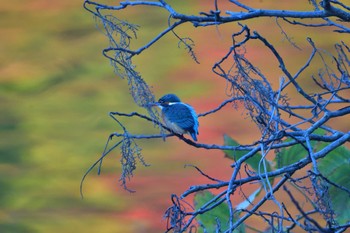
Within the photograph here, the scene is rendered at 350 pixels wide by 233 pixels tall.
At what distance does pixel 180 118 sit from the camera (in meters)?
2.59

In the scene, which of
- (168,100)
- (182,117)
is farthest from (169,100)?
(182,117)

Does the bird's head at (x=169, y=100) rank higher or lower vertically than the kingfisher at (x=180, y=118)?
higher

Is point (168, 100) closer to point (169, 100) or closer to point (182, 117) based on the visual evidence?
point (169, 100)

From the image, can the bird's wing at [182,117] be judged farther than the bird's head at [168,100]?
No

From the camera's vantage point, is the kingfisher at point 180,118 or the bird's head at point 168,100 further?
the bird's head at point 168,100

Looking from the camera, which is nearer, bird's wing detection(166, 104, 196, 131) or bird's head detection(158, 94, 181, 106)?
bird's wing detection(166, 104, 196, 131)

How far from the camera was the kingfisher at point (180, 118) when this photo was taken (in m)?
2.58

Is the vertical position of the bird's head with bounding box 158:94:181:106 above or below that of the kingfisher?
above

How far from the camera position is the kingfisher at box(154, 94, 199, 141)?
258cm

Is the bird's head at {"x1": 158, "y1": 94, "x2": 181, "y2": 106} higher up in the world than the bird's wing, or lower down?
higher up

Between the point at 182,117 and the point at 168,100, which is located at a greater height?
the point at 168,100

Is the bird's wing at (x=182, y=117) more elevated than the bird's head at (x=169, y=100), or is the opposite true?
the bird's head at (x=169, y=100)

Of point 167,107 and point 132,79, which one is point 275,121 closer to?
point 132,79

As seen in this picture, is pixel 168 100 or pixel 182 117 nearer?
pixel 182 117
